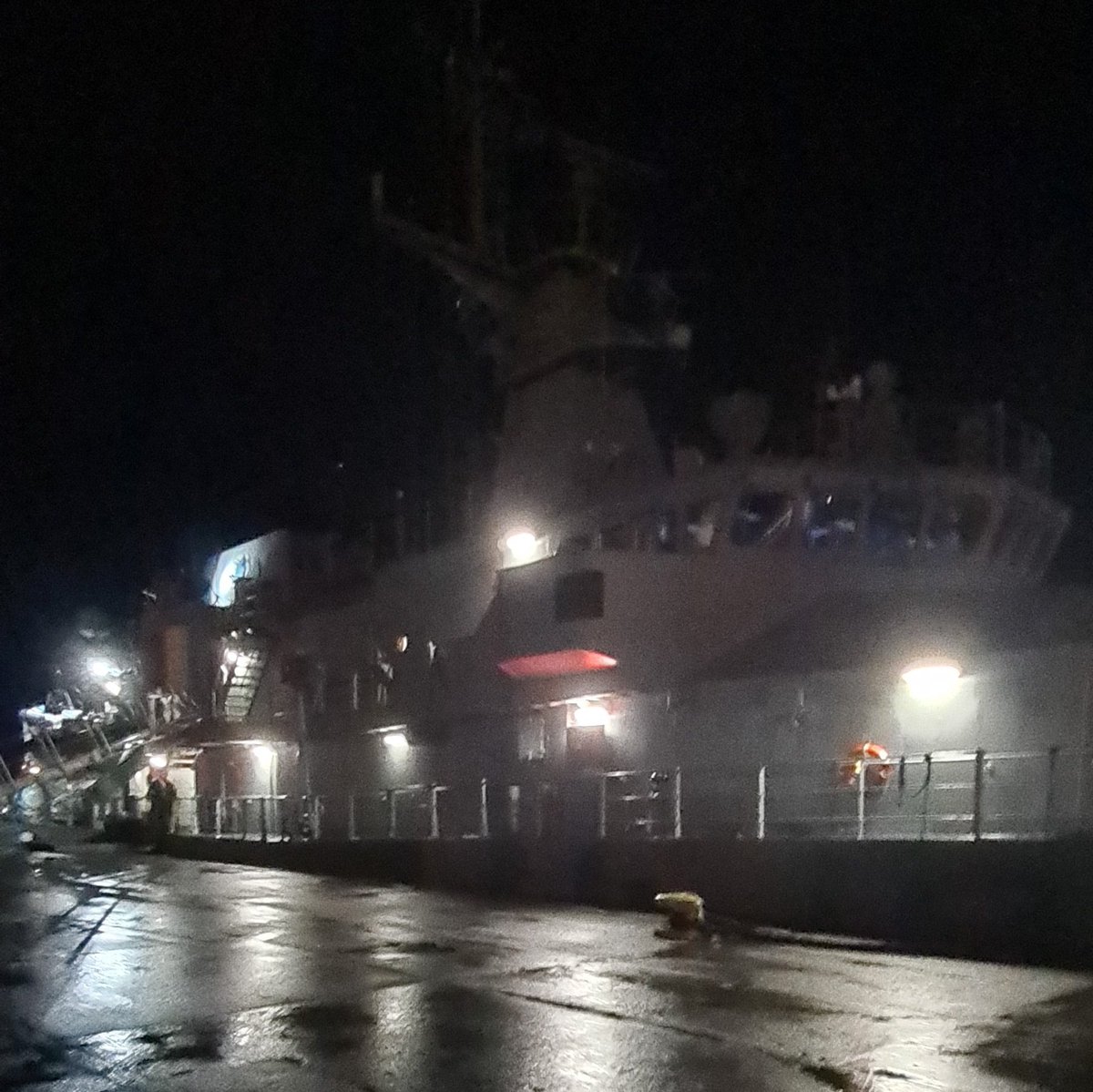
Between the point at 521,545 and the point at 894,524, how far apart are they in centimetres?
730

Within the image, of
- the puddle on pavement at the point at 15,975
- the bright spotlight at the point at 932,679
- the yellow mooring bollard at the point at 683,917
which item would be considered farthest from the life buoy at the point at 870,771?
the puddle on pavement at the point at 15,975

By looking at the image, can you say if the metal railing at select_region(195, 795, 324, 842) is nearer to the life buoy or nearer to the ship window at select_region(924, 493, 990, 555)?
the life buoy

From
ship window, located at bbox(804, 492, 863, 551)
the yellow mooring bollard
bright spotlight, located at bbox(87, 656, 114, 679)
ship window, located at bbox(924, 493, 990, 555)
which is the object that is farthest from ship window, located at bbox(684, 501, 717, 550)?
bright spotlight, located at bbox(87, 656, 114, 679)

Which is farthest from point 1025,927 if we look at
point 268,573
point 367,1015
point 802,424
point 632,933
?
point 268,573

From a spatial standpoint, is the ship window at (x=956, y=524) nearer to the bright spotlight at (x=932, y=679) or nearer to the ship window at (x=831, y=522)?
the ship window at (x=831, y=522)

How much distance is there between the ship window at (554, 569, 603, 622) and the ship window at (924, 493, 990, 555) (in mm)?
5332

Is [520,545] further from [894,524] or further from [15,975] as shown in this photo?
[15,975]

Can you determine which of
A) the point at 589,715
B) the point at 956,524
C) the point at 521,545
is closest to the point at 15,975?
the point at 589,715

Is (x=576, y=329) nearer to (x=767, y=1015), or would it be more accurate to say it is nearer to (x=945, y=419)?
(x=945, y=419)

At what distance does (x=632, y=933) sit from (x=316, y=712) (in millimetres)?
16226

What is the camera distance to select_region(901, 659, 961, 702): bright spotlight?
48.1 feet

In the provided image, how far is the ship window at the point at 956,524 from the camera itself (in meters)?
19.3

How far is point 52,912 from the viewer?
50.3ft

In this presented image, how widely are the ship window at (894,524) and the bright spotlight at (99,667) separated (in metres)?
32.1
